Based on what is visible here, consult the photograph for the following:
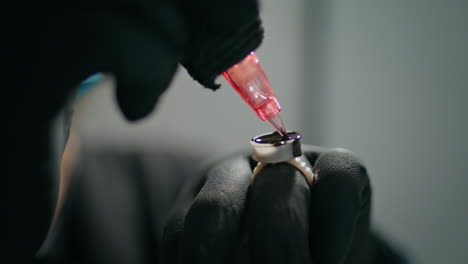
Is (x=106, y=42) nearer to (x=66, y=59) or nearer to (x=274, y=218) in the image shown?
(x=66, y=59)

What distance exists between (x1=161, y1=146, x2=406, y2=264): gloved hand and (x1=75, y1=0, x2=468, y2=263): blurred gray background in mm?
863

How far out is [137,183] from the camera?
4.78 feet

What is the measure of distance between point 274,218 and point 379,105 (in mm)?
1146

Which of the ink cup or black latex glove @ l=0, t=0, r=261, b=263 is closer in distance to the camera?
black latex glove @ l=0, t=0, r=261, b=263

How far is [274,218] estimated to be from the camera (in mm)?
461

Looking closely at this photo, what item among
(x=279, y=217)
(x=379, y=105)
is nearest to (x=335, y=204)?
(x=279, y=217)

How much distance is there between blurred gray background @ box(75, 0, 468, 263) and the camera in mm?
1283

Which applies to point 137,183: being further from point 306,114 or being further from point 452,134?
point 452,134

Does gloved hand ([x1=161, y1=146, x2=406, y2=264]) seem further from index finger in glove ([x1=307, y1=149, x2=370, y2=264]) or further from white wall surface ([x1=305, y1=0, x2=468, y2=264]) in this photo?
white wall surface ([x1=305, y1=0, x2=468, y2=264])

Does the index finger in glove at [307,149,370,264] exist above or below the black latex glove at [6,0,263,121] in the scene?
below

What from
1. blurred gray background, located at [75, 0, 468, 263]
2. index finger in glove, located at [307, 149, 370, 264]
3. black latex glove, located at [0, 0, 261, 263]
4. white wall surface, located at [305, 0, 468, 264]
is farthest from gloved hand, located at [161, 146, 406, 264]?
white wall surface, located at [305, 0, 468, 264]

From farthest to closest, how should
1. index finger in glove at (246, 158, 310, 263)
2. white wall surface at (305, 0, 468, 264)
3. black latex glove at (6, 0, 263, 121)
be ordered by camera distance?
1. white wall surface at (305, 0, 468, 264)
2. index finger in glove at (246, 158, 310, 263)
3. black latex glove at (6, 0, 263, 121)

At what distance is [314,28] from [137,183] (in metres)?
1.06

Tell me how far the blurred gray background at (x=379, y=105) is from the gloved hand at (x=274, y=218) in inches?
34.0
